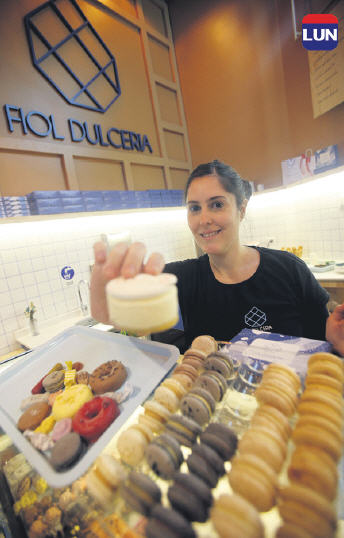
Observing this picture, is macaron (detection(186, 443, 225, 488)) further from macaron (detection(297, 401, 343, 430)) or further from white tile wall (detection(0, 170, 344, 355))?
white tile wall (detection(0, 170, 344, 355))

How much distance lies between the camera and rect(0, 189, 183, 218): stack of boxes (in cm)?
226

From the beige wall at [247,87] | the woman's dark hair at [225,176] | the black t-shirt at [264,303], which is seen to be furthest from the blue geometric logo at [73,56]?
the black t-shirt at [264,303]

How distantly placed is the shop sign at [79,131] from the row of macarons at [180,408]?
3092mm

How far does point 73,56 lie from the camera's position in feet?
10.4

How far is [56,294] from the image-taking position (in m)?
2.82

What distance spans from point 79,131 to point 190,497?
3740mm

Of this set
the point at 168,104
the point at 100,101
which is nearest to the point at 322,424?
the point at 100,101

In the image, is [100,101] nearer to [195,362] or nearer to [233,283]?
[233,283]

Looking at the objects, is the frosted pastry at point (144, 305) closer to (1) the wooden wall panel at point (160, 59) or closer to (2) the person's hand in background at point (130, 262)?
(2) the person's hand in background at point (130, 262)

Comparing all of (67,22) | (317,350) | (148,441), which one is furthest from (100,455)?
(67,22)

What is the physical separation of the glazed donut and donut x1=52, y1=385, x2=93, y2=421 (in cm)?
5

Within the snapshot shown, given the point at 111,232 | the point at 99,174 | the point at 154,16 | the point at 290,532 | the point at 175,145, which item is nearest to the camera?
the point at 290,532

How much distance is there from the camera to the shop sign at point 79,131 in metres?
2.66

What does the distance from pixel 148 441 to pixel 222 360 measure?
1.03 ft
